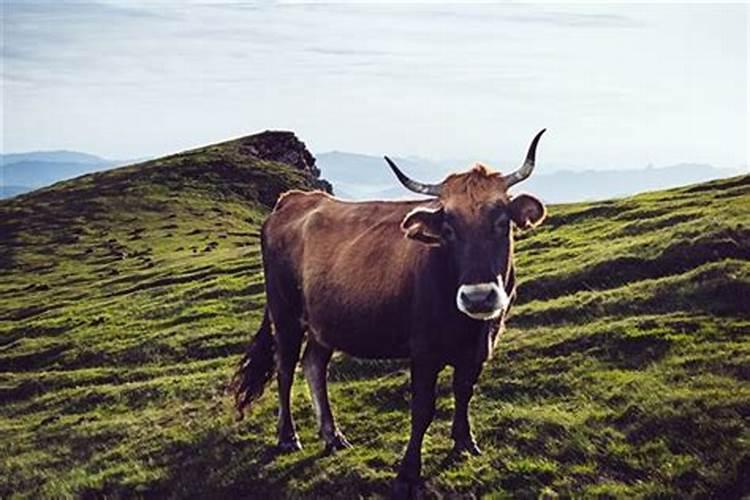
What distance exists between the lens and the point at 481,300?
10344 mm

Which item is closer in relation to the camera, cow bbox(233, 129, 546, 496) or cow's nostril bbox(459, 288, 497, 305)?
cow's nostril bbox(459, 288, 497, 305)

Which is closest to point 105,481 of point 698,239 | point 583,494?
point 583,494

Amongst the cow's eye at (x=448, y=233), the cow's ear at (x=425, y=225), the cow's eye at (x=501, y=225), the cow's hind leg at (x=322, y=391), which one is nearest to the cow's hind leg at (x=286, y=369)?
the cow's hind leg at (x=322, y=391)

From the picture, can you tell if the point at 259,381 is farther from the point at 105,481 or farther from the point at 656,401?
the point at 656,401

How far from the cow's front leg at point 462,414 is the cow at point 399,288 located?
0.02m

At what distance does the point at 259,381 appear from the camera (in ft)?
53.9

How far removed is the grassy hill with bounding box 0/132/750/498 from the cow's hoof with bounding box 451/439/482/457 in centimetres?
27

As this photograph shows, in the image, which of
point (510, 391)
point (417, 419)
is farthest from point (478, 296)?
point (510, 391)

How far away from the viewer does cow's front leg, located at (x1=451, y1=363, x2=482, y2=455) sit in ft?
42.2

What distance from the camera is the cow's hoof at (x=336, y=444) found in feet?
48.4

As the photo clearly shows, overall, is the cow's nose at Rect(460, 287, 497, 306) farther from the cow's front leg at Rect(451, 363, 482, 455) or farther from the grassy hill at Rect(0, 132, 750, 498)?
the grassy hill at Rect(0, 132, 750, 498)

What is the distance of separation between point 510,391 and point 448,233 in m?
6.09

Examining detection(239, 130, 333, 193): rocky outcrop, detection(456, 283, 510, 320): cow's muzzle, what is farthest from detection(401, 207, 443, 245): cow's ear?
detection(239, 130, 333, 193): rocky outcrop

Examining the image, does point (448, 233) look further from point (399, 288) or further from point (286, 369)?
point (286, 369)
